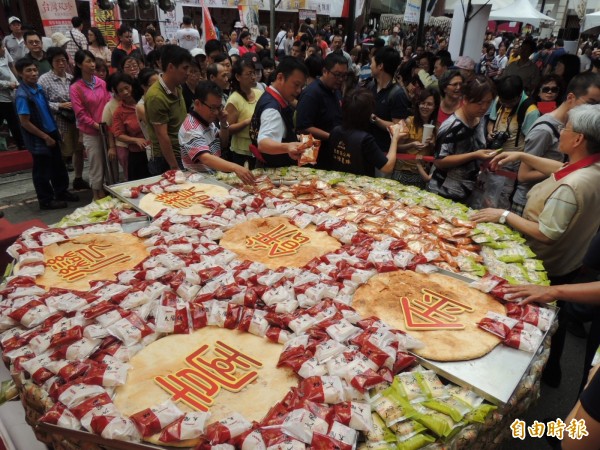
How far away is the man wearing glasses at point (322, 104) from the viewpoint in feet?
12.6

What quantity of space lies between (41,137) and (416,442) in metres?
5.30

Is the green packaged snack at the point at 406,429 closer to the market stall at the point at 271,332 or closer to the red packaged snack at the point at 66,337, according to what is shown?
the market stall at the point at 271,332

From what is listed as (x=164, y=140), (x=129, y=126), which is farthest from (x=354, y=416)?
(x=129, y=126)

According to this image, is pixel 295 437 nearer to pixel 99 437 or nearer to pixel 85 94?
pixel 99 437

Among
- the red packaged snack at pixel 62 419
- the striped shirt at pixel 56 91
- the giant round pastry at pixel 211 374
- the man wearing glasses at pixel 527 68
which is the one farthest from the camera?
the man wearing glasses at pixel 527 68

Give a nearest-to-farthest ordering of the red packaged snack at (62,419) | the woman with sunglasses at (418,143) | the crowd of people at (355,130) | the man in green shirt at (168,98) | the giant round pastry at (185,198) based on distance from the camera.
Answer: the red packaged snack at (62,419) < the crowd of people at (355,130) < the giant round pastry at (185,198) < the man in green shirt at (168,98) < the woman with sunglasses at (418,143)

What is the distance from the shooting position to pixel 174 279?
6.43 ft

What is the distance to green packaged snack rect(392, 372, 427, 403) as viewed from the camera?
1405mm

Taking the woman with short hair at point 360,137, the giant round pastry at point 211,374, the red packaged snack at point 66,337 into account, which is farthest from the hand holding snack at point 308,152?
the red packaged snack at point 66,337

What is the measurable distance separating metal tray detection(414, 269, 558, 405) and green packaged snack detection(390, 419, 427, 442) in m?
0.29

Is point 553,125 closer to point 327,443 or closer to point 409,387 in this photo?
point 409,387

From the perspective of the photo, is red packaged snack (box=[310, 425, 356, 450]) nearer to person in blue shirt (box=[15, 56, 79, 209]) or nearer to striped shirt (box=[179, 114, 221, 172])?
striped shirt (box=[179, 114, 221, 172])

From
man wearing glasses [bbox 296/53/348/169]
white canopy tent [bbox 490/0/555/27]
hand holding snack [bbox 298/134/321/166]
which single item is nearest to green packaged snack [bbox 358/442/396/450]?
hand holding snack [bbox 298/134/321/166]

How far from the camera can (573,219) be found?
2184 millimetres
